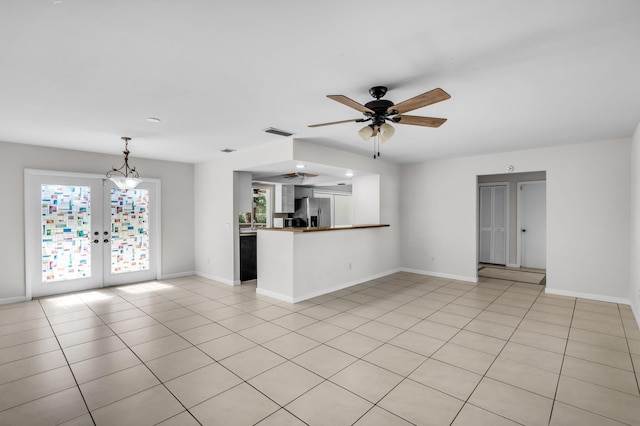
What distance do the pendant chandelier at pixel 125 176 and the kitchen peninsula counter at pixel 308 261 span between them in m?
2.12

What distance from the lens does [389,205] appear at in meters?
6.70

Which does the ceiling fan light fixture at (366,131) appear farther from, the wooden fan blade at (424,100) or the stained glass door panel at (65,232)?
the stained glass door panel at (65,232)

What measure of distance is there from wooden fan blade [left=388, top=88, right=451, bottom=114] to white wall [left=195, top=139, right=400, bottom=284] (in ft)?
7.40

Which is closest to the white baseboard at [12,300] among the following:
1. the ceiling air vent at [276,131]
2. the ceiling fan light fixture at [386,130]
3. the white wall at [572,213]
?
the ceiling air vent at [276,131]

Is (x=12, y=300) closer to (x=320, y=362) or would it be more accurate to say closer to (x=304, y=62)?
(x=320, y=362)

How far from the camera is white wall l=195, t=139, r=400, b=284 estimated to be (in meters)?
4.88

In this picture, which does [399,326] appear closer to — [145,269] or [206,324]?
[206,324]

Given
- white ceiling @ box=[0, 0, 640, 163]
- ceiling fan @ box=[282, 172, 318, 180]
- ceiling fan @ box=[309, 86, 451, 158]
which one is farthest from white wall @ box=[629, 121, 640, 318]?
ceiling fan @ box=[282, 172, 318, 180]

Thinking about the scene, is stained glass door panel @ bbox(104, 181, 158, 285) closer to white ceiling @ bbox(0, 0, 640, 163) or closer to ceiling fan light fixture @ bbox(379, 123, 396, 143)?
white ceiling @ bbox(0, 0, 640, 163)

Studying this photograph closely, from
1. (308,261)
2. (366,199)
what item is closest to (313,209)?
(366,199)

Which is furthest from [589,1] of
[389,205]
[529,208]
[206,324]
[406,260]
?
[529,208]

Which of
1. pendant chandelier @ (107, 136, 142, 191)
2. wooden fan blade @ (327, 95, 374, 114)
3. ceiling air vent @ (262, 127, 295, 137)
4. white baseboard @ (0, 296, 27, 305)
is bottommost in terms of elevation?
white baseboard @ (0, 296, 27, 305)

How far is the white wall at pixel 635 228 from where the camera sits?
3.76 m

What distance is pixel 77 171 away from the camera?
17.3ft
